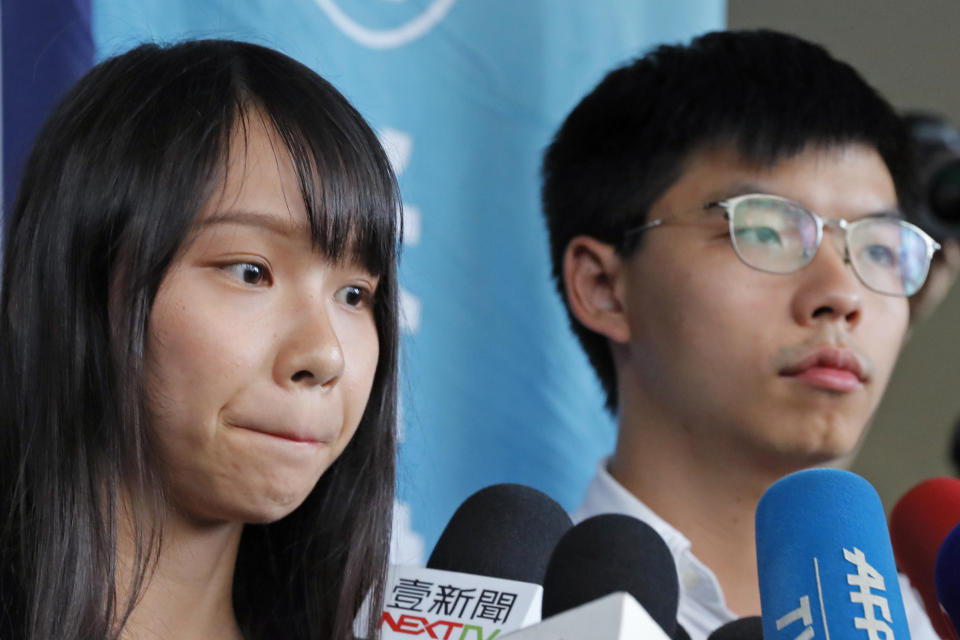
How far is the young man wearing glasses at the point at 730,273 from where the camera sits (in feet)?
4.69

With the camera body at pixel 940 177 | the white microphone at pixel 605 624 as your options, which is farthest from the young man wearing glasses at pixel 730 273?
the white microphone at pixel 605 624

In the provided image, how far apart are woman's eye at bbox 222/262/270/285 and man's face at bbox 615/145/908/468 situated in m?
0.64

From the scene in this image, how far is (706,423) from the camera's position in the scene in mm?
1481

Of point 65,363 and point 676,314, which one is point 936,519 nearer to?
point 676,314

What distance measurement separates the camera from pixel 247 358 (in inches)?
36.8

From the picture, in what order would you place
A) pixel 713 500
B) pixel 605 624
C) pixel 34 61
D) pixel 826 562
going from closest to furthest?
pixel 605 624 < pixel 826 562 < pixel 34 61 < pixel 713 500

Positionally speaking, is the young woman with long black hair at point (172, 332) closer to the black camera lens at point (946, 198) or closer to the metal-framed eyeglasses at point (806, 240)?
the metal-framed eyeglasses at point (806, 240)

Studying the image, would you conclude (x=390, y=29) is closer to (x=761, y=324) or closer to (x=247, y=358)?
(x=761, y=324)

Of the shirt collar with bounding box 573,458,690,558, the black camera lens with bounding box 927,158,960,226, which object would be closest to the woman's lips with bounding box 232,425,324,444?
the shirt collar with bounding box 573,458,690,558

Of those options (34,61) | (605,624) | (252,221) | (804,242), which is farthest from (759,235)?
(605,624)

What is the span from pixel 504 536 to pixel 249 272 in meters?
0.28

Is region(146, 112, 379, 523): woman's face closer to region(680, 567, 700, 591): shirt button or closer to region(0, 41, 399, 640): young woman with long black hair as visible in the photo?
region(0, 41, 399, 640): young woman with long black hair

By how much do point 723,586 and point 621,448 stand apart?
0.72 ft

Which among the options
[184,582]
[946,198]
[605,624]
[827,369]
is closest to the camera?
[605,624]
